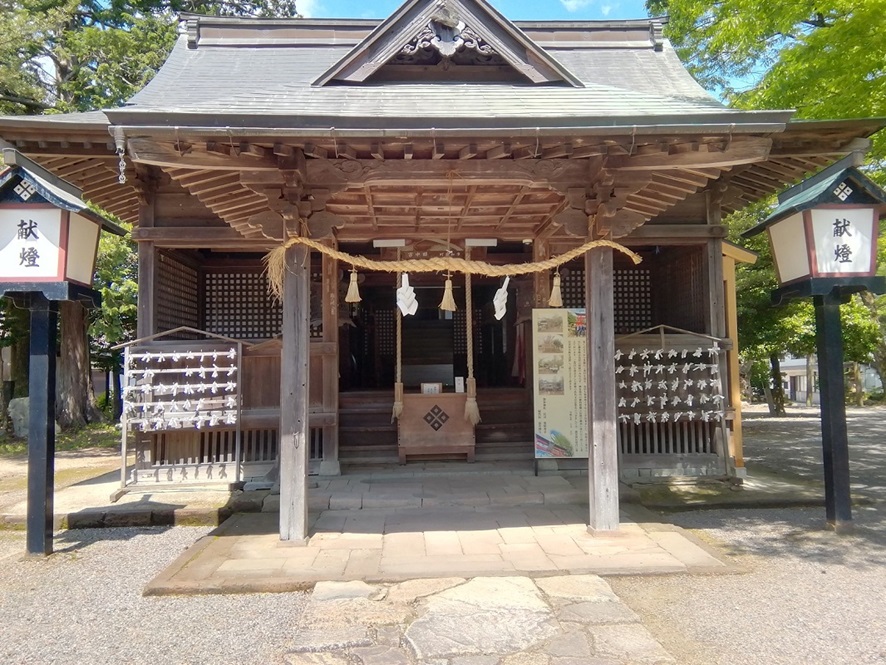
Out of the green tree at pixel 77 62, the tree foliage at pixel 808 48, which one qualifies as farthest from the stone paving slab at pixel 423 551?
the green tree at pixel 77 62

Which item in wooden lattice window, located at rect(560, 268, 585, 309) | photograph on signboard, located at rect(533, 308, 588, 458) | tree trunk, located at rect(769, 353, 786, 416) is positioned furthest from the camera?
tree trunk, located at rect(769, 353, 786, 416)

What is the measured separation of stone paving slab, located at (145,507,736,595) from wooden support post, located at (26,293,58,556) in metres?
1.38

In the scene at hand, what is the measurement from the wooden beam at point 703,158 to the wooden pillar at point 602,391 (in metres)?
0.76

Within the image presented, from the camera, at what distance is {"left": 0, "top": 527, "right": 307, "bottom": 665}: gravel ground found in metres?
3.30

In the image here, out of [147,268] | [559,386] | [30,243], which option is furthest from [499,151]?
[147,268]

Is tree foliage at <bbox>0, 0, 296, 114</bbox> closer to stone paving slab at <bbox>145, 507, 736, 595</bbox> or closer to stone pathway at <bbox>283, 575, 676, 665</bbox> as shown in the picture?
stone paving slab at <bbox>145, 507, 736, 595</bbox>

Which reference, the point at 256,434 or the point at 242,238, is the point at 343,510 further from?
the point at 242,238

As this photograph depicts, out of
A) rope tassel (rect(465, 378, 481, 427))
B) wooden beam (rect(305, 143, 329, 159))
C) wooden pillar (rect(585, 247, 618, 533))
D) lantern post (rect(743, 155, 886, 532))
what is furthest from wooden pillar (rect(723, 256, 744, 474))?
wooden beam (rect(305, 143, 329, 159))

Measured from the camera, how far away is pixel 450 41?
238 inches

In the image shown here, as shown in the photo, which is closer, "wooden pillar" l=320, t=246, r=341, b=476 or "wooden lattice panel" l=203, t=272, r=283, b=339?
"wooden pillar" l=320, t=246, r=341, b=476

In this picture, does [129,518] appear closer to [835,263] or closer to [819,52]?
[835,263]

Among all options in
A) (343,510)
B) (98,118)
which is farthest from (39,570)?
(98,118)

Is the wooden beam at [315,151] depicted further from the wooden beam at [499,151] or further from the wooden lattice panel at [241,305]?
the wooden lattice panel at [241,305]

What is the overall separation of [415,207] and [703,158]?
9.78 feet
